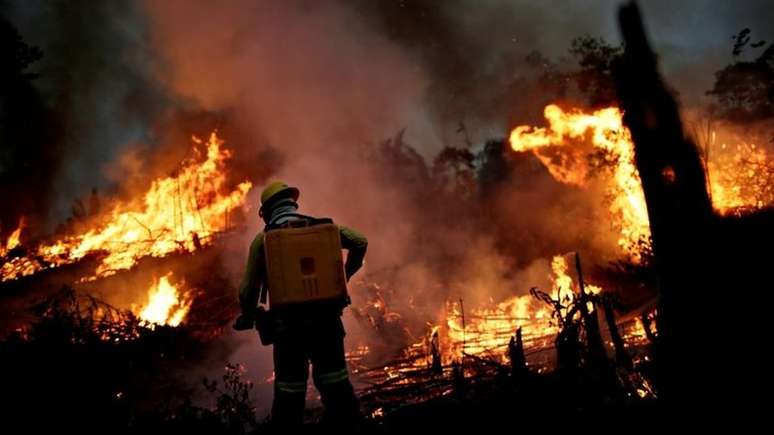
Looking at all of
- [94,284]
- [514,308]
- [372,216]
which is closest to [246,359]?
[94,284]

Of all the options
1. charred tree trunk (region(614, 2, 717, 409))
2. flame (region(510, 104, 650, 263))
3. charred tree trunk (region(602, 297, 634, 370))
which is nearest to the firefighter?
charred tree trunk (region(614, 2, 717, 409))

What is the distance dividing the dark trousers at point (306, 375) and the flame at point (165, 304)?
425 inches

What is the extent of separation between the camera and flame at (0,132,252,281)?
14117 millimetres

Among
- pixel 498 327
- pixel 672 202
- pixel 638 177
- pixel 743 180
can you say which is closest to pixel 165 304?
pixel 498 327

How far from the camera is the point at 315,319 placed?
3.45m

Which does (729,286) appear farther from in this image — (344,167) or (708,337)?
(344,167)

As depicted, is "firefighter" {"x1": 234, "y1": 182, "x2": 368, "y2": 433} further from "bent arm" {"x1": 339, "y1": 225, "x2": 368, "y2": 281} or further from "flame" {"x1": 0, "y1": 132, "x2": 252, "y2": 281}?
"flame" {"x1": 0, "y1": 132, "x2": 252, "y2": 281}

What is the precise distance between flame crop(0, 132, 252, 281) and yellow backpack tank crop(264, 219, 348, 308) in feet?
42.5

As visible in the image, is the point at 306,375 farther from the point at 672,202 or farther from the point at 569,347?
the point at 569,347

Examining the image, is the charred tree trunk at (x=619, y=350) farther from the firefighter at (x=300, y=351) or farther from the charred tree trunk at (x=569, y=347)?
the firefighter at (x=300, y=351)

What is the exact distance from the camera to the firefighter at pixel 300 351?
3336 millimetres

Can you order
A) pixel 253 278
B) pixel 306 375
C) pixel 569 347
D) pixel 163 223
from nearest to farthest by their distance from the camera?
1. pixel 306 375
2. pixel 253 278
3. pixel 569 347
4. pixel 163 223

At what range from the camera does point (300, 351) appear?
11.1 ft

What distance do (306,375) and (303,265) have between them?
35.6 inches
